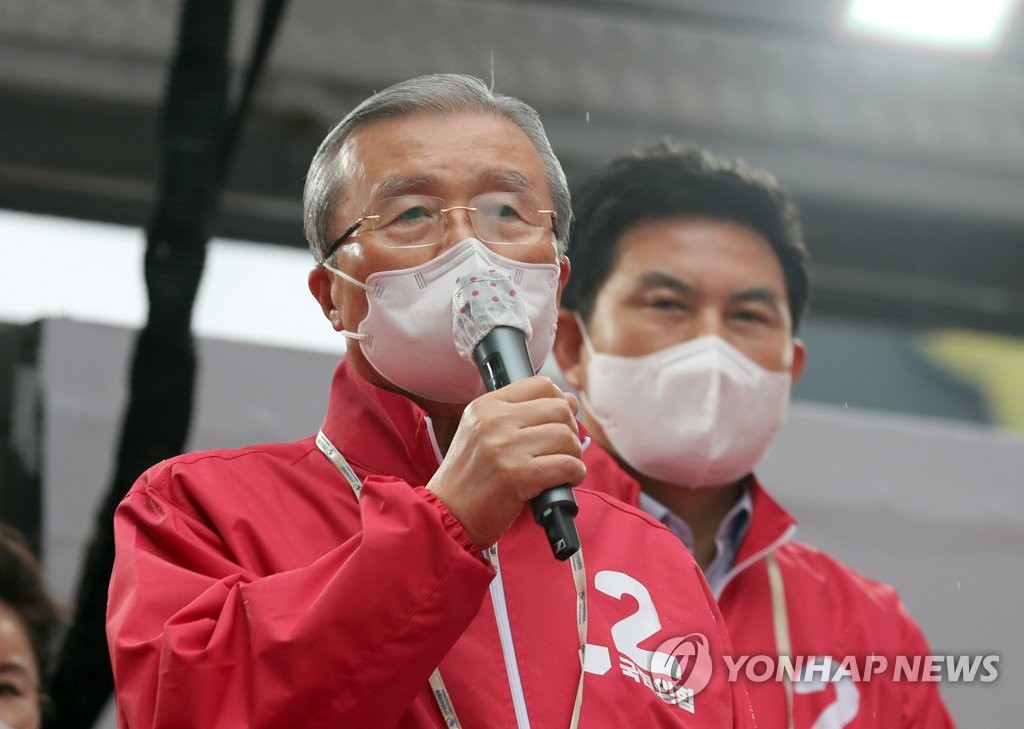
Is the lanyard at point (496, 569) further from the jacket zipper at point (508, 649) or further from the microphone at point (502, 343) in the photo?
the microphone at point (502, 343)

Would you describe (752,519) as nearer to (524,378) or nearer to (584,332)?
(584,332)

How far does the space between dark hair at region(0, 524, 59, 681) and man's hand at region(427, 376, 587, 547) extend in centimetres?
144

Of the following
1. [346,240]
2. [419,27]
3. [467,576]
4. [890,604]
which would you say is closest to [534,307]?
[346,240]

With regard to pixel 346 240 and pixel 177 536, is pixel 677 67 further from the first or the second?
pixel 177 536

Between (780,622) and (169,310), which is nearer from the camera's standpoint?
(780,622)

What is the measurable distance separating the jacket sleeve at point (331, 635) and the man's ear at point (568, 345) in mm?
1446

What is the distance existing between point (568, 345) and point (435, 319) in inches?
48.9

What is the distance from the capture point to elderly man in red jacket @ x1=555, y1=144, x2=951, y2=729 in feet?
7.77

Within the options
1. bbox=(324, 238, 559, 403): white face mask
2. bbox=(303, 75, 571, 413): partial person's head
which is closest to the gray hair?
bbox=(303, 75, 571, 413): partial person's head

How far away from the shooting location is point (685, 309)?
2637mm

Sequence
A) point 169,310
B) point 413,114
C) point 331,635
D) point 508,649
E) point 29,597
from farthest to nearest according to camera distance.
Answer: point 169,310, point 29,597, point 413,114, point 508,649, point 331,635

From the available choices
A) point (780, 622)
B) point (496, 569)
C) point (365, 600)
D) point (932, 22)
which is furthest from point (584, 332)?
point (932, 22)

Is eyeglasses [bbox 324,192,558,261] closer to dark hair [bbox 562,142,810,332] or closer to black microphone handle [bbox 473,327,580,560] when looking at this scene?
black microphone handle [bbox 473,327,580,560]

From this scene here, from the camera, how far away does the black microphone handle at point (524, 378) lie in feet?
4.17
